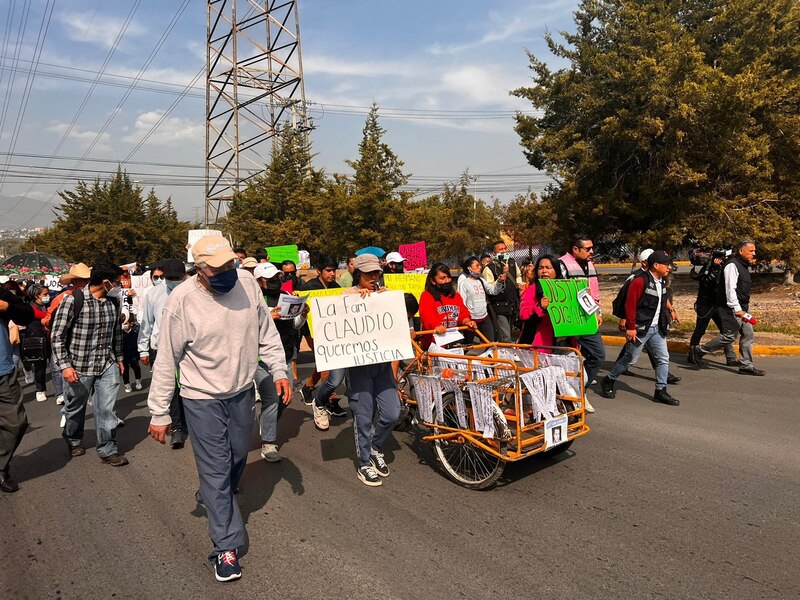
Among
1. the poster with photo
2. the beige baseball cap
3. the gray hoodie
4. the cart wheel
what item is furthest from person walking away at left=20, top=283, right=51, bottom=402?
the poster with photo

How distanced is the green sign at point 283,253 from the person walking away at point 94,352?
27.1 feet

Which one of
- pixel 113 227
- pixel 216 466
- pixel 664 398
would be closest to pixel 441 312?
pixel 216 466

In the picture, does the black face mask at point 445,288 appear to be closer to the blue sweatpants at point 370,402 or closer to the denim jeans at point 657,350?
the blue sweatpants at point 370,402

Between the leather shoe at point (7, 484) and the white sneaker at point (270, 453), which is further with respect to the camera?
the white sneaker at point (270, 453)

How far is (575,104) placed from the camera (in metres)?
22.8

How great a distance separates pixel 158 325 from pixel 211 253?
308cm

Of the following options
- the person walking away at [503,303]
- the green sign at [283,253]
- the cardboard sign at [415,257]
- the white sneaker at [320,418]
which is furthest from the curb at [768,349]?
the green sign at [283,253]

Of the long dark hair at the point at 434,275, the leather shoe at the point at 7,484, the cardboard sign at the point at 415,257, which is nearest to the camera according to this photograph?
the leather shoe at the point at 7,484

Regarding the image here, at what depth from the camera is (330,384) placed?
5938mm

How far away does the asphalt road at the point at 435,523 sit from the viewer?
3250 millimetres

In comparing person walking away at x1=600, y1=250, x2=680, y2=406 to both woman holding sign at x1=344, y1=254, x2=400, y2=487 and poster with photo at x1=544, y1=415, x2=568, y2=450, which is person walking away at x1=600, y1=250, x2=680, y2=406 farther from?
woman holding sign at x1=344, y1=254, x2=400, y2=487

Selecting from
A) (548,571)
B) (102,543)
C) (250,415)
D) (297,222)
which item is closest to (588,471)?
(548,571)

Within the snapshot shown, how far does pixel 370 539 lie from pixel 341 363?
4.48 ft

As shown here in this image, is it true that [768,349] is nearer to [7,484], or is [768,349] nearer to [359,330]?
[359,330]
